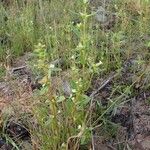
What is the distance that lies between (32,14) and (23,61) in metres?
0.76

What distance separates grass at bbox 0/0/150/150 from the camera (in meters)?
2.51

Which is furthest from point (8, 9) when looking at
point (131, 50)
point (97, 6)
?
point (131, 50)

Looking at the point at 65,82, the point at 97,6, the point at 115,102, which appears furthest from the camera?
the point at 97,6

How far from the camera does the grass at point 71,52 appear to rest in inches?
98.9

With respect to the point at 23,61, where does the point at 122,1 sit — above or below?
above

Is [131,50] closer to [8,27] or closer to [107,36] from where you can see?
[107,36]

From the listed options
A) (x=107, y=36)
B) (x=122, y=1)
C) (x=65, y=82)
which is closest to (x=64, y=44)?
(x=107, y=36)

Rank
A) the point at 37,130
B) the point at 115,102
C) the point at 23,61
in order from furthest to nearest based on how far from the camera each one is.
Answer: the point at 23,61
the point at 115,102
the point at 37,130

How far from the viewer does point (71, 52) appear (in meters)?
3.53

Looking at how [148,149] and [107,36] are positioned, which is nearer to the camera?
[148,149]

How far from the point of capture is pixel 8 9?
4.70 meters

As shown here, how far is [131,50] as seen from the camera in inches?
140

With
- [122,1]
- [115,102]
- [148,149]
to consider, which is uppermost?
[122,1]

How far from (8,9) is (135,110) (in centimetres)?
232
